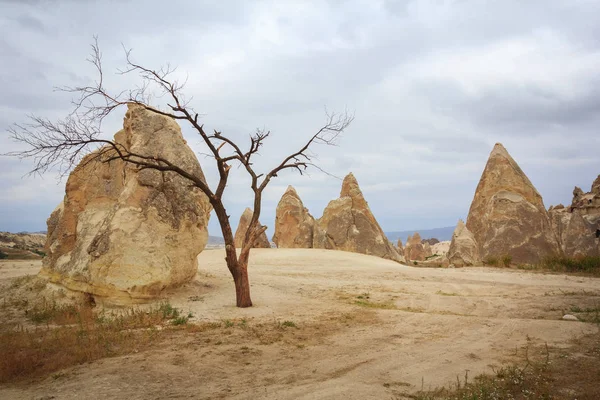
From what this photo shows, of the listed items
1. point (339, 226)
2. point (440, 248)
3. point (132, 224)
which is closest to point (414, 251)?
point (440, 248)

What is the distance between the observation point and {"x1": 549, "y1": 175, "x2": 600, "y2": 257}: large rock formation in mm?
20359

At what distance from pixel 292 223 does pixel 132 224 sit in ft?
47.6

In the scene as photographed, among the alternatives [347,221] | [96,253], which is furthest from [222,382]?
[347,221]

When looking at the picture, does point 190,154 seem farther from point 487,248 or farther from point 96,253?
point 487,248

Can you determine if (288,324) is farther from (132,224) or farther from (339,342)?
(132,224)

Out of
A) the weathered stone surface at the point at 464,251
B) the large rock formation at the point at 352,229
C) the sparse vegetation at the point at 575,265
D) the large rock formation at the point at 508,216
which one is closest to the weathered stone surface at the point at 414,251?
the large rock formation at the point at 352,229

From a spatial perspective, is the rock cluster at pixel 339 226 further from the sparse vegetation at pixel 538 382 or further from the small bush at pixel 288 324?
the sparse vegetation at pixel 538 382

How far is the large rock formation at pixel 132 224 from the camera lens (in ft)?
26.6

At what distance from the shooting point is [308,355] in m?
5.31

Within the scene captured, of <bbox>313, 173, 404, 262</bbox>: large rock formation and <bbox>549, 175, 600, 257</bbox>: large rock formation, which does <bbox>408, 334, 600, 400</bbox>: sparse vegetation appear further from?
<bbox>313, 173, 404, 262</bbox>: large rock formation

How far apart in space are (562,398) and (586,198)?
25.7 meters

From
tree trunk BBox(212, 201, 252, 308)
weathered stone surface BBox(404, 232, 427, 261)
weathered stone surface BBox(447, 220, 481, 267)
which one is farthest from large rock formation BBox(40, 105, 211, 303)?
weathered stone surface BBox(404, 232, 427, 261)

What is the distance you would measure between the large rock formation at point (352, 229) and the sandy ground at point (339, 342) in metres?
9.99

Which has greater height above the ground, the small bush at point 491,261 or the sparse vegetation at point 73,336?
the small bush at point 491,261
